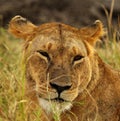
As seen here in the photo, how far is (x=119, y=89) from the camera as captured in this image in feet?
19.6

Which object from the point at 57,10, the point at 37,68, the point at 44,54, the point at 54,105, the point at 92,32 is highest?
the point at 57,10

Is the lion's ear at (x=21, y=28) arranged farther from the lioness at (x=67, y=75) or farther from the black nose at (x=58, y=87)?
the black nose at (x=58, y=87)

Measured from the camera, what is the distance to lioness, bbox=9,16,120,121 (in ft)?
17.6

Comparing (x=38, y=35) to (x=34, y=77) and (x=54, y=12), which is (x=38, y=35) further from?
(x=54, y=12)

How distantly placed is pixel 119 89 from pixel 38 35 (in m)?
0.89

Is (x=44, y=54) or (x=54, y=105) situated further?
(x=44, y=54)

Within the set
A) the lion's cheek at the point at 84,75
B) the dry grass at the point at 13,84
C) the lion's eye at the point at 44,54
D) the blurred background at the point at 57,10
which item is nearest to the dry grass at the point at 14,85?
the dry grass at the point at 13,84

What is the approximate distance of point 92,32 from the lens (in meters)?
6.04

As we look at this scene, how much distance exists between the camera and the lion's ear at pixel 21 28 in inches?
235

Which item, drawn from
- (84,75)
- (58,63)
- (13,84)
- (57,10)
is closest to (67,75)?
(58,63)

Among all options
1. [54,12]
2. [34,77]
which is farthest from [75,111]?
[54,12]

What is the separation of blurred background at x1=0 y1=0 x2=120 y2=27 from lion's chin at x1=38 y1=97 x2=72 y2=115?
29.9ft

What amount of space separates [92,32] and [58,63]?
67 cm

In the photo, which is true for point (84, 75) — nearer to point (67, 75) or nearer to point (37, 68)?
point (67, 75)
